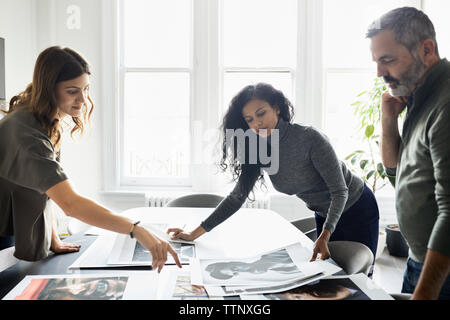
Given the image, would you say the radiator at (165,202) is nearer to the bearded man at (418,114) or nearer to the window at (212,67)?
the window at (212,67)

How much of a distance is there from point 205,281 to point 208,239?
49 centimetres

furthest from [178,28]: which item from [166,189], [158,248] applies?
[158,248]

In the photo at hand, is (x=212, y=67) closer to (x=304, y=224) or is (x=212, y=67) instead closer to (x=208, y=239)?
(x=304, y=224)

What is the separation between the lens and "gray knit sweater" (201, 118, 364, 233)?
1359 millimetres

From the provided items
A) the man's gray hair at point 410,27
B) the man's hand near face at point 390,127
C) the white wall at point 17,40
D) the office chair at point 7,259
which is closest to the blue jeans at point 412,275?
the man's hand near face at point 390,127

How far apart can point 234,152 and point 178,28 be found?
2.16 m

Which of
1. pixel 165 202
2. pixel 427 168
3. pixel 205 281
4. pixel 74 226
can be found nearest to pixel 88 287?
pixel 205 281

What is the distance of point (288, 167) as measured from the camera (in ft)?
4.89

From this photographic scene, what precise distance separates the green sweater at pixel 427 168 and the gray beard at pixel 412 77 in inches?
0.9

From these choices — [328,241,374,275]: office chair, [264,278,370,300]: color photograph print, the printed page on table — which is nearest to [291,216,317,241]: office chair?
[328,241,374,275]: office chair

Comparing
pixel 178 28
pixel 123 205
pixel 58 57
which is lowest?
pixel 123 205
